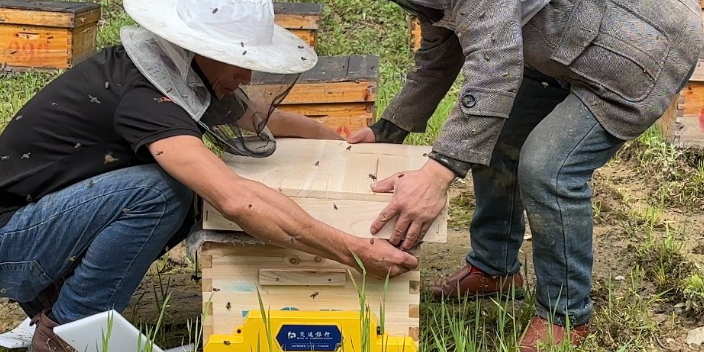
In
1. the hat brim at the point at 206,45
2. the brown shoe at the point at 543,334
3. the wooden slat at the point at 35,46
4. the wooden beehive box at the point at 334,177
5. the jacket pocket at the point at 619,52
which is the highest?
the jacket pocket at the point at 619,52

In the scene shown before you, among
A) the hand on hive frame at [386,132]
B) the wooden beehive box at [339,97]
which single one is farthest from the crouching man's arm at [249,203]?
the wooden beehive box at [339,97]

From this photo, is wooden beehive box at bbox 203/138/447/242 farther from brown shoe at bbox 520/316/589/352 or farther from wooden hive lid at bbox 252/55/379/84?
wooden hive lid at bbox 252/55/379/84

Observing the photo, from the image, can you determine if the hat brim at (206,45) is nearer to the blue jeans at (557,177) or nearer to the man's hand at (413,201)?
the man's hand at (413,201)

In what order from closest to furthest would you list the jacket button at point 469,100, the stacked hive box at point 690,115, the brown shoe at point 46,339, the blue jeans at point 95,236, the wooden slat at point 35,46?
the jacket button at point 469,100, the blue jeans at point 95,236, the brown shoe at point 46,339, the stacked hive box at point 690,115, the wooden slat at point 35,46

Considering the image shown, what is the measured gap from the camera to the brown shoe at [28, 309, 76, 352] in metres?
2.79

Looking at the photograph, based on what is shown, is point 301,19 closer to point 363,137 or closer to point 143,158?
point 363,137

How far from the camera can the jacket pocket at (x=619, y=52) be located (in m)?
2.70

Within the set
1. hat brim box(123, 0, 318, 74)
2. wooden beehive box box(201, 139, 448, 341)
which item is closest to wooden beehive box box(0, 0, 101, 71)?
hat brim box(123, 0, 318, 74)

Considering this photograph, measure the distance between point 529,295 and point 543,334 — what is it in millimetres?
353

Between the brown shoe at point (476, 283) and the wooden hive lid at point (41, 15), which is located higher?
the brown shoe at point (476, 283)

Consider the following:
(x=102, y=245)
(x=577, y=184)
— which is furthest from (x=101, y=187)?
(x=577, y=184)

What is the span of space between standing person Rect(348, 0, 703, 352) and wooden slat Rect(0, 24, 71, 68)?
4.56m

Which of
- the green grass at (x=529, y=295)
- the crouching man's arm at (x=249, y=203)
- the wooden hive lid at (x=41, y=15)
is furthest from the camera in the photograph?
the wooden hive lid at (x=41, y=15)

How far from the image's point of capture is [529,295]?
3244mm
